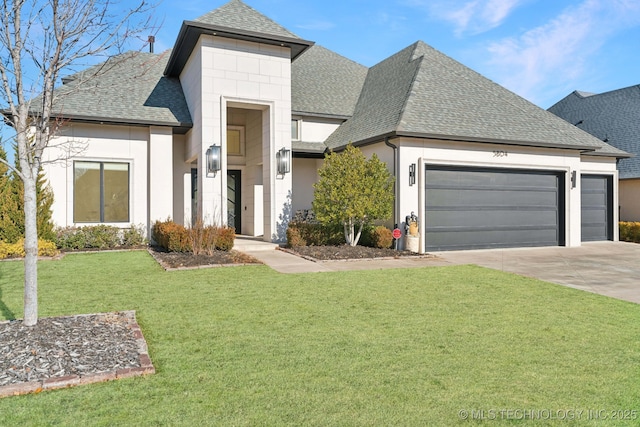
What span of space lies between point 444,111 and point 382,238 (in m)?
4.84

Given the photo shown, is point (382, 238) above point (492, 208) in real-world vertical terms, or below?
below

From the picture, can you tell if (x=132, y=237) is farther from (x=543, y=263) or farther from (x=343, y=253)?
(x=543, y=263)

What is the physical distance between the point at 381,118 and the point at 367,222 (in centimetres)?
393

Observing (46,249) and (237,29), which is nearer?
(46,249)

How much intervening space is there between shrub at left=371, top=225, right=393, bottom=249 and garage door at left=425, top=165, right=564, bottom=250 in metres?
1.34

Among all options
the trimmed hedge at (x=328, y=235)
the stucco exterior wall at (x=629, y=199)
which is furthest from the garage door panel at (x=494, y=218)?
the stucco exterior wall at (x=629, y=199)

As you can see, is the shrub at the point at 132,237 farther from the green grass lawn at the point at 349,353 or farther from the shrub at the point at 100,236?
the green grass lawn at the point at 349,353

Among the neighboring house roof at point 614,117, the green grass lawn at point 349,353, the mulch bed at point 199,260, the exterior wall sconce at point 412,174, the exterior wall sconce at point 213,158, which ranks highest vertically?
the neighboring house roof at point 614,117

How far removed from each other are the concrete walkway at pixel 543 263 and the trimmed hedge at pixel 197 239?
103cm

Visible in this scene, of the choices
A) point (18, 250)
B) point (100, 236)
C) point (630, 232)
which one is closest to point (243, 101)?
point (100, 236)

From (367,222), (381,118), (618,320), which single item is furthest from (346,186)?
(618,320)

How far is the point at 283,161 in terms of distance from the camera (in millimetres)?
13633

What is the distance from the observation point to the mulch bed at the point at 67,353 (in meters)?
3.48

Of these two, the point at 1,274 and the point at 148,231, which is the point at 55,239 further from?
the point at 1,274
